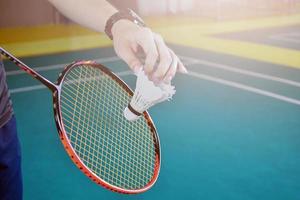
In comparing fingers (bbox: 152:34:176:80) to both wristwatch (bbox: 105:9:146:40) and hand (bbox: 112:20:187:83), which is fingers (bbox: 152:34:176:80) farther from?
wristwatch (bbox: 105:9:146:40)

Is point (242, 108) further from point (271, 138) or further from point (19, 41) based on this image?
point (19, 41)

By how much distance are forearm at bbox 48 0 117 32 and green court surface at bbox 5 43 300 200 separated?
1.62m

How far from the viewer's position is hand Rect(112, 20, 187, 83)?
115cm

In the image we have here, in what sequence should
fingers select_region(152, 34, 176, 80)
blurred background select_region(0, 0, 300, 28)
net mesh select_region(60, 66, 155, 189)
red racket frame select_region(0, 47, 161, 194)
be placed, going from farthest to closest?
blurred background select_region(0, 0, 300, 28) → net mesh select_region(60, 66, 155, 189) → red racket frame select_region(0, 47, 161, 194) → fingers select_region(152, 34, 176, 80)

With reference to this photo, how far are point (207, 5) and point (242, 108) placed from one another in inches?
325

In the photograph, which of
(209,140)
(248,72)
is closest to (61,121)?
(209,140)

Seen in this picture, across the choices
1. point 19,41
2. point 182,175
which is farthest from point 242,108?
point 19,41

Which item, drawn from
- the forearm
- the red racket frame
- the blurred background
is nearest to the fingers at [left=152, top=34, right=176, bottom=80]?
the forearm

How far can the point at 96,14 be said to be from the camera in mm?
1335

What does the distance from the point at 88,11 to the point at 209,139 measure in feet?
7.86

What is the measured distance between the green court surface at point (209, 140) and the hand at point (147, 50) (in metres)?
1.68

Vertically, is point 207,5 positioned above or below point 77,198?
below

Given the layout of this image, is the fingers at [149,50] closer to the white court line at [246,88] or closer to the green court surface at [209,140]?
the green court surface at [209,140]

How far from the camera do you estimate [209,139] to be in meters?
3.57
